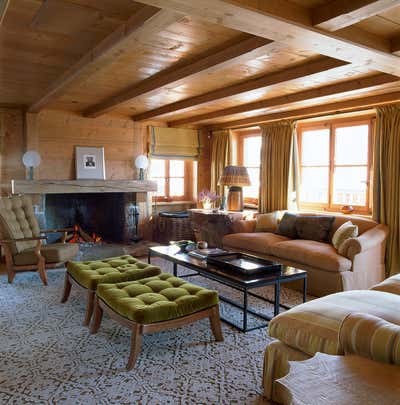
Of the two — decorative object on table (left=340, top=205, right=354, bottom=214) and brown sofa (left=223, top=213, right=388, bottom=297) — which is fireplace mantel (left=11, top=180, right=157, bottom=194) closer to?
brown sofa (left=223, top=213, right=388, bottom=297)

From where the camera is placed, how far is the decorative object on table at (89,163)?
594 cm

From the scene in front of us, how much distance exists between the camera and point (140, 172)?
6.46 m

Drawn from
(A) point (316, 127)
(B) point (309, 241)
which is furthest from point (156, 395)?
(A) point (316, 127)

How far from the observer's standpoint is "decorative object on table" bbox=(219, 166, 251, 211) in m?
5.79

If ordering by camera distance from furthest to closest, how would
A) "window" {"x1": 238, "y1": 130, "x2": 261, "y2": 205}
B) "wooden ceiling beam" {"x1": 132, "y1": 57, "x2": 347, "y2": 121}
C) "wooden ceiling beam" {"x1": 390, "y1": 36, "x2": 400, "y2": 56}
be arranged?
"window" {"x1": 238, "y1": 130, "x2": 261, "y2": 205}
"wooden ceiling beam" {"x1": 132, "y1": 57, "x2": 347, "y2": 121}
"wooden ceiling beam" {"x1": 390, "y1": 36, "x2": 400, "y2": 56}

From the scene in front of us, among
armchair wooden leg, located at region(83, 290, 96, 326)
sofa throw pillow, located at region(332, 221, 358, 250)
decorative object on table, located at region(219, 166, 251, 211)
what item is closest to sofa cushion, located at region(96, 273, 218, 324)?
armchair wooden leg, located at region(83, 290, 96, 326)

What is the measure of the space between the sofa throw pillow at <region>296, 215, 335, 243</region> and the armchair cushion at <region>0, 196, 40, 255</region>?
10.6 feet

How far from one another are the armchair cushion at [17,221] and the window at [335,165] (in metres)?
3.78

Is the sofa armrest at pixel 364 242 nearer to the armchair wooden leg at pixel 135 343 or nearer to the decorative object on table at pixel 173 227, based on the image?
the armchair wooden leg at pixel 135 343

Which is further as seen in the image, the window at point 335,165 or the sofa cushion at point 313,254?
the window at point 335,165

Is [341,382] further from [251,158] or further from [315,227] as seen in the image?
[251,158]

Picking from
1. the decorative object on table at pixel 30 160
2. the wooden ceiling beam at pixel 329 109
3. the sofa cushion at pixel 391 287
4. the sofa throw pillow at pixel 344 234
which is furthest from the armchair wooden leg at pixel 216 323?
the decorative object on table at pixel 30 160

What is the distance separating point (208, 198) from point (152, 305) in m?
4.25

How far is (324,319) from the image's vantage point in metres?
2.01
